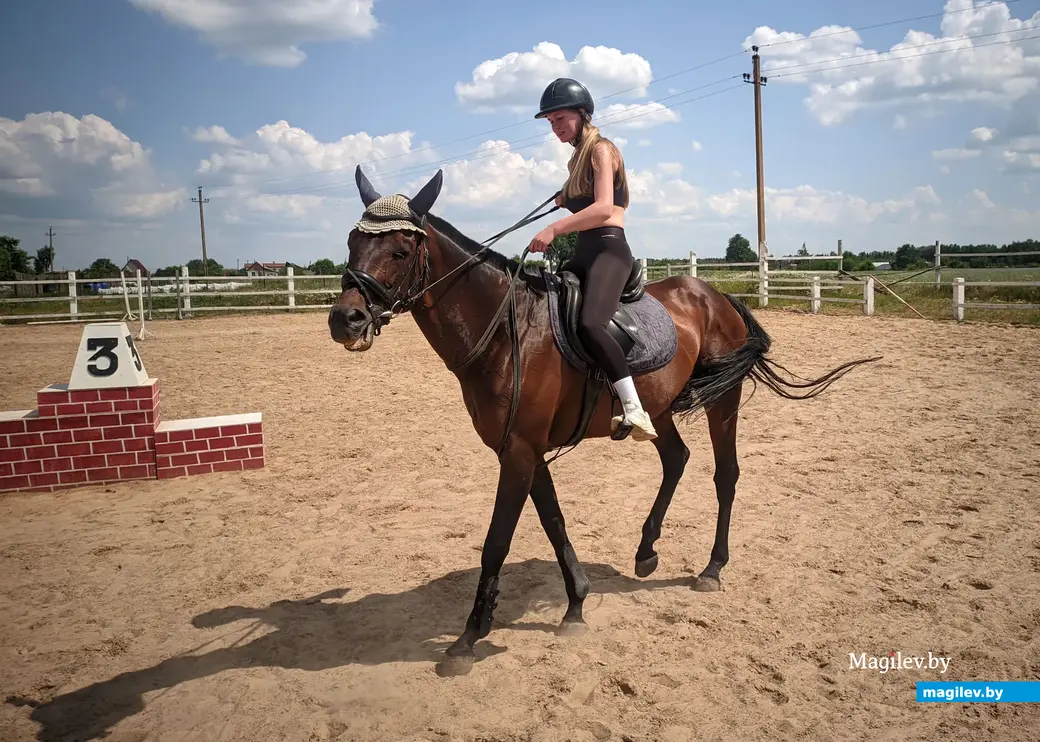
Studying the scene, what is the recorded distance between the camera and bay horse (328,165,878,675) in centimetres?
306

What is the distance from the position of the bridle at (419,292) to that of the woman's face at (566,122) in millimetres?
548

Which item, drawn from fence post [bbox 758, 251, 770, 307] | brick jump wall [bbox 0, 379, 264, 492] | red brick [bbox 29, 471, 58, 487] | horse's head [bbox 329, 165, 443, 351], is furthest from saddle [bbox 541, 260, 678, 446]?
fence post [bbox 758, 251, 770, 307]

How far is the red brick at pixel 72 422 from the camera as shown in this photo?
6102mm

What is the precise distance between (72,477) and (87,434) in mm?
438

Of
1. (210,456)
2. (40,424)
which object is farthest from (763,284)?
(40,424)

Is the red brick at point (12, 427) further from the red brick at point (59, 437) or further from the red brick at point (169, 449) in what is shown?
the red brick at point (169, 449)

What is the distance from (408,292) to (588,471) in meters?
3.98

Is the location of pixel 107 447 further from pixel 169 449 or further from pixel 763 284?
pixel 763 284

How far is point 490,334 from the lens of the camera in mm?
3420

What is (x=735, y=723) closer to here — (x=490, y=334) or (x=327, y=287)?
(x=490, y=334)

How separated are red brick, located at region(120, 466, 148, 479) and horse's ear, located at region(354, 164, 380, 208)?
4601 mm

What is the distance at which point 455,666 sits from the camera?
11.0ft

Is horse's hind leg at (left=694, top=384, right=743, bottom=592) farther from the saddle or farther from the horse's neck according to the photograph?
the horse's neck

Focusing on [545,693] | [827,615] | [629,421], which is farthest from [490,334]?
[827,615]
